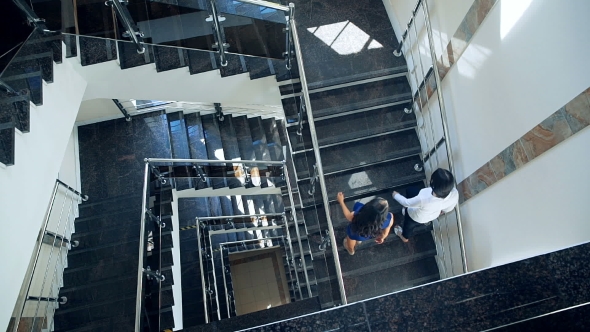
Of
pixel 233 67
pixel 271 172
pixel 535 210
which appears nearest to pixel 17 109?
pixel 233 67

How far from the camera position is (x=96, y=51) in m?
5.31

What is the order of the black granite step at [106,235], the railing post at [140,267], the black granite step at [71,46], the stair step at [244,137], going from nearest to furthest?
the railing post at [140,267] → the black granite step at [71,46] → the black granite step at [106,235] → the stair step at [244,137]

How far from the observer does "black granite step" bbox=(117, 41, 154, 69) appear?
16.8 ft

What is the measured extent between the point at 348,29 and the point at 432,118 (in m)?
1.72

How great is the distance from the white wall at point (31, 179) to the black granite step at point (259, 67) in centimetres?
214

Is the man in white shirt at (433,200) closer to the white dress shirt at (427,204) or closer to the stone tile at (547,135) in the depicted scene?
the white dress shirt at (427,204)

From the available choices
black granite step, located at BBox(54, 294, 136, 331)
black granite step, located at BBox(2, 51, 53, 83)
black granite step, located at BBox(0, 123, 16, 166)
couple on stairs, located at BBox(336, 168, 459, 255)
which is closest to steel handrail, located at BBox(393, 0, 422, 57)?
couple on stairs, located at BBox(336, 168, 459, 255)

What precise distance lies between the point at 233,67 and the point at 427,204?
2850 millimetres

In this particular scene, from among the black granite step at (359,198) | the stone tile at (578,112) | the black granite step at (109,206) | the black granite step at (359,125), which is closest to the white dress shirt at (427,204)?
the black granite step at (359,198)

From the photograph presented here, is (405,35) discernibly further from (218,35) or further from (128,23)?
(128,23)

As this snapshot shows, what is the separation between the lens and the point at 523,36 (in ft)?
11.2

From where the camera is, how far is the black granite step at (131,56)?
201 inches

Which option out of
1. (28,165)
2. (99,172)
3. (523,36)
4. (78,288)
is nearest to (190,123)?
(99,172)

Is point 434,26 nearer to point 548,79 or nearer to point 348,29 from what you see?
point 348,29
